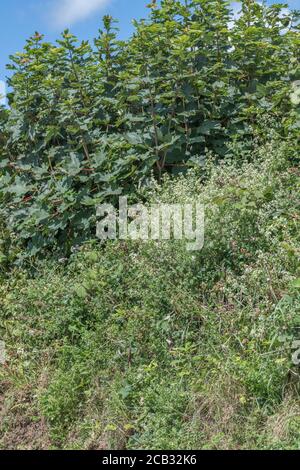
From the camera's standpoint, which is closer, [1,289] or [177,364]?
[177,364]

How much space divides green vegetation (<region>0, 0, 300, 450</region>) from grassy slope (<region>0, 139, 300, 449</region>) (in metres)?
0.01

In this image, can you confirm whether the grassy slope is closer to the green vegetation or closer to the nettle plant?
the green vegetation

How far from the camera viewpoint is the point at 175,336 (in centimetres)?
464

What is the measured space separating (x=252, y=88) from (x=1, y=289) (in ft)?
9.70

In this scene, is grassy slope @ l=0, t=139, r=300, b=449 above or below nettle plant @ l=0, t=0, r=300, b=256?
below

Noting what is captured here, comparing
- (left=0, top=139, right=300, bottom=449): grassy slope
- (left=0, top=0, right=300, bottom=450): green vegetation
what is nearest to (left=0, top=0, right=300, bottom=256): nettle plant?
(left=0, top=0, right=300, bottom=450): green vegetation

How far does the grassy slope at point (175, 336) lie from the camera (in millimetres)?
3973

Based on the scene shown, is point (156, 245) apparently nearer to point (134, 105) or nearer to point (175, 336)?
point (175, 336)

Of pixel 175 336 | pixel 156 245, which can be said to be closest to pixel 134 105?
pixel 156 245

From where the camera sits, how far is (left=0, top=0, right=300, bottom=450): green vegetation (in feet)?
13.5

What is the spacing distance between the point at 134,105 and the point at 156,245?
1.82 m
